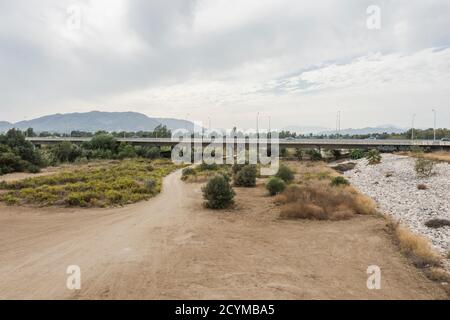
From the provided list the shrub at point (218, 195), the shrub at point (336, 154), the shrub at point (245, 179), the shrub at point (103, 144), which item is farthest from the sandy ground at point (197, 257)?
the shrub at point (103, 144)

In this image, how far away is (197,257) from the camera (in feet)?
32.8

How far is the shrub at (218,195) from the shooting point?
1820 cm

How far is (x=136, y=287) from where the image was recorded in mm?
7727

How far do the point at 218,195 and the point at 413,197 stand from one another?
14378mm

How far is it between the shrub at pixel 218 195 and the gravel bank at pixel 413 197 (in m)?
9.22

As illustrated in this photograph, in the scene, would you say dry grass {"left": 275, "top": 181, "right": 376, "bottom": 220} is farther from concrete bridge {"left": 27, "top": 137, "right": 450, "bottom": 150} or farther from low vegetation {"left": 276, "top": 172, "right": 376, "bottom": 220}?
concrete bridge {"left": 27, "top": 137, "right": 450, "bottom": 150}

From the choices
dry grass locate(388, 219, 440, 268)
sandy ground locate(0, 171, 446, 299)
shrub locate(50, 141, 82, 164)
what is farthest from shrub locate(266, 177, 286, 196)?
shrub locate(50, 141, 82, 164)

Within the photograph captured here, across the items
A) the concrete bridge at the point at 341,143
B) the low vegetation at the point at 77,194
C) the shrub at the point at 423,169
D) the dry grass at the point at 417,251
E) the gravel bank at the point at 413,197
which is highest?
the concrete bridge at the point at 341,143

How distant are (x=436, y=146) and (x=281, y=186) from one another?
46421mm

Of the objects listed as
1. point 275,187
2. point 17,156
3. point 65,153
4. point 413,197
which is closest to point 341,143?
point 413,197

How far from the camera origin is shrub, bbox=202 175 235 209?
18203 mm

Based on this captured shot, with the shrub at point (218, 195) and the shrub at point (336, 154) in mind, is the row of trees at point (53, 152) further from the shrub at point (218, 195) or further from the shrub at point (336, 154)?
the shrub at point (336, 154)

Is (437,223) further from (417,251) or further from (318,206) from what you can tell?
(417,251)
